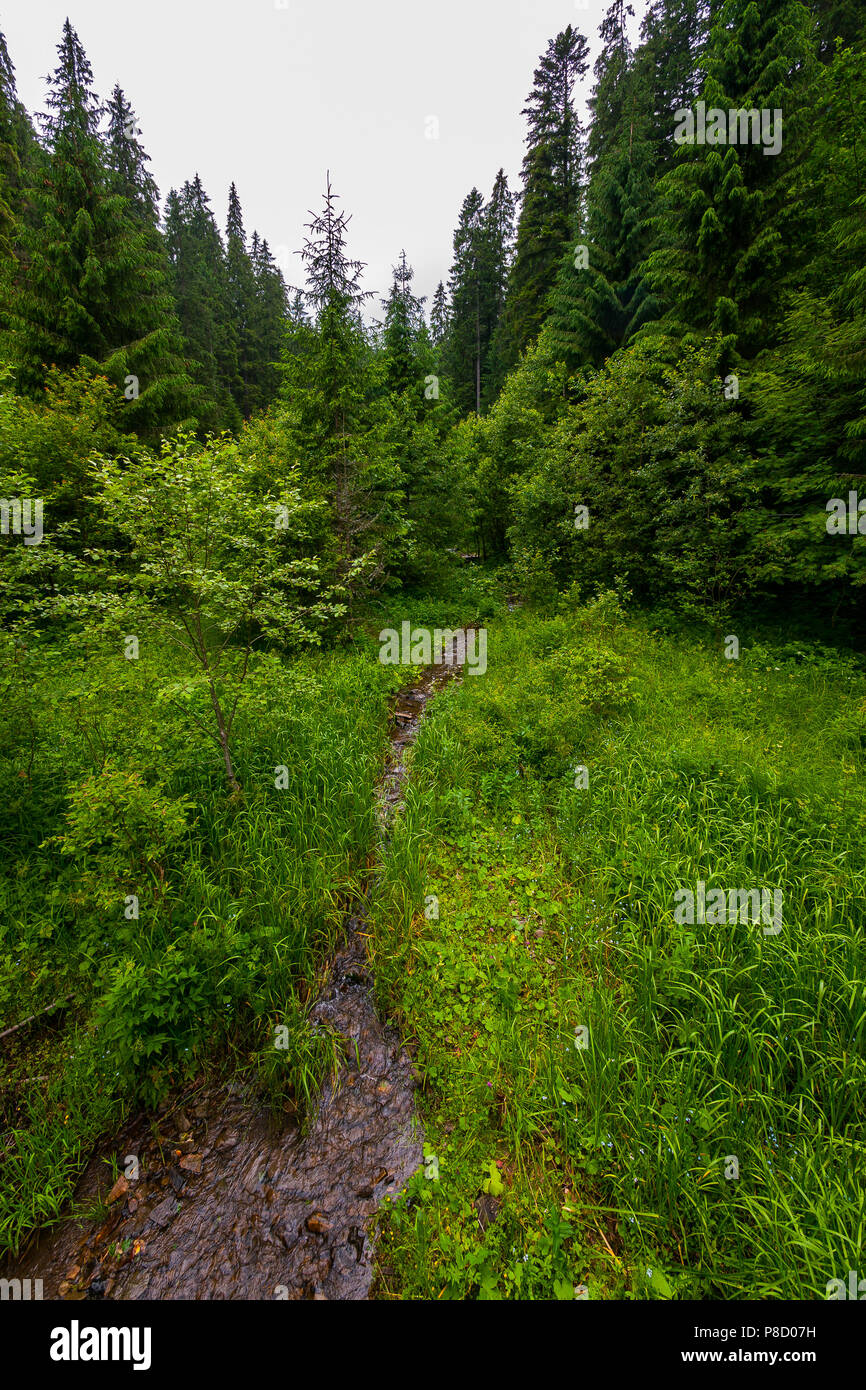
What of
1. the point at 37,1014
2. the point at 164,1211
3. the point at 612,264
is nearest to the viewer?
the point at 164,1211

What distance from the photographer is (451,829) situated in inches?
218

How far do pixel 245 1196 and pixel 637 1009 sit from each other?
9.28ft

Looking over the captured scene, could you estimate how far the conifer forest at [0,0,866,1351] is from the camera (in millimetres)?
2607

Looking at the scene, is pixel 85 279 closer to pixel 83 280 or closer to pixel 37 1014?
pixel 83 280

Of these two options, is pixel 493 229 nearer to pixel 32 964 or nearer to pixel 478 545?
pixel 478 545

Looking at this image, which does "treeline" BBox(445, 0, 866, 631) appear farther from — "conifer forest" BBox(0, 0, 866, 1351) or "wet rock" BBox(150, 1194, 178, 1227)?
"wet rock" BBox(150, 1194, 178, 1227)

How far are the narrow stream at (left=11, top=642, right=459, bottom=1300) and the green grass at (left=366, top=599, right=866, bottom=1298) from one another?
0.27 m

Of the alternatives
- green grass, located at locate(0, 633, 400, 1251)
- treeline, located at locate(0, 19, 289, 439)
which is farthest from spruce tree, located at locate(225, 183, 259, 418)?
green grass, located at locate(0, 633, 400, 1251)

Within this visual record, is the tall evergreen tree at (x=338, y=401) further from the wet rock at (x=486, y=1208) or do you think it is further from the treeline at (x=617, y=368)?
the wet rock at (x=486, y=1208)

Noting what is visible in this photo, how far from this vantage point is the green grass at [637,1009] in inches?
92.5

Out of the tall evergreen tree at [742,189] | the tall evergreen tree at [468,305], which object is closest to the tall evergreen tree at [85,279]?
the tall evergreen tree at [742,189]

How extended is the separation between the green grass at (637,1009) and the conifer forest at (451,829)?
1.2 inches

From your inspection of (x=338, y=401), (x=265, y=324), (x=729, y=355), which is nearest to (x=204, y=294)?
(x=265, y=324)
